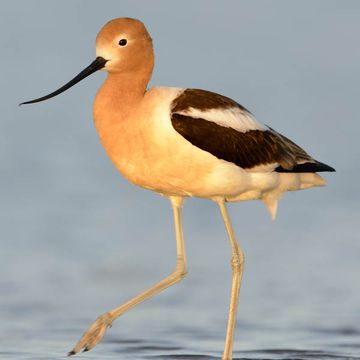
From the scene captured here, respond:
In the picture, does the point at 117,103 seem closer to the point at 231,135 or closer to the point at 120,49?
the point at 120,49

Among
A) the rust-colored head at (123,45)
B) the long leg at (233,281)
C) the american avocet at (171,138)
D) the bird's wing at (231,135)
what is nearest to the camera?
the american avocet at (171,138)

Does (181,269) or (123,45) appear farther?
(181,269)

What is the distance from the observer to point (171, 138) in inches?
532

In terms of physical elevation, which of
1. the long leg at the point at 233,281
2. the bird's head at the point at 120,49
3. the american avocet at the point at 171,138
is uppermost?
the bird's head at the point at 120,49

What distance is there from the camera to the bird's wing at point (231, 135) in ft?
44.9

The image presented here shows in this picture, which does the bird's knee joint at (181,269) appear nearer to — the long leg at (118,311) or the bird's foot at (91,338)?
the long leg at (118,311)

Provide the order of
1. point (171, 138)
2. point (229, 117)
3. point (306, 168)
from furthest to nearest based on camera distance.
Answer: point (306, 168)
point (229, 117)
point (171, 138)

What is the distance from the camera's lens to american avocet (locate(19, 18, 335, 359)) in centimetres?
1355

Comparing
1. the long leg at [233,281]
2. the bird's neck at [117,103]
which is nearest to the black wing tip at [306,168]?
the long leg at [233,281]

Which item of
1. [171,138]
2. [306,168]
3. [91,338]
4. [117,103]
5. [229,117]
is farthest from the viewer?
[306,168]

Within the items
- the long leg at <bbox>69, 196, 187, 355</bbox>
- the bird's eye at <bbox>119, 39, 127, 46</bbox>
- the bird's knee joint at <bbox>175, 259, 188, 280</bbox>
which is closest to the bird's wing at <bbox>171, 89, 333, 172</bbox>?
the bird's eye at <bbox>119, 39, 127, 46</bbox>

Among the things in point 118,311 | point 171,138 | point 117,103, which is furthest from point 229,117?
point 118,311

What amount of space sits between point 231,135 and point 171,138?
81 cm

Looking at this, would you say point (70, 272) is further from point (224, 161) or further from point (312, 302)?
point (224, 161)
